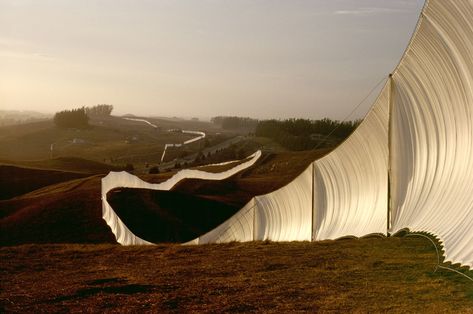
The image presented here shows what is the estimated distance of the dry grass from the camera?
37.0 ft

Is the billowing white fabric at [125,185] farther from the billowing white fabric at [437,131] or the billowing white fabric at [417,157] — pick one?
the billowing white fabric at [437,131]

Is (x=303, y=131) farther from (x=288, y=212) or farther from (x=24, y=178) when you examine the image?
(x=288, y=212)

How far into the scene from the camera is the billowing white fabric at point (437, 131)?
10547 millimetres

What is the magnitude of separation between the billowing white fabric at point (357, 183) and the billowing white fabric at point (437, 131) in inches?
24.7

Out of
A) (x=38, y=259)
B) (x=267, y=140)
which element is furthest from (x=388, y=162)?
(x=267, y=140)

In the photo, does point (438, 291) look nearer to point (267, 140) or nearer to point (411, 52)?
point (411, 52)

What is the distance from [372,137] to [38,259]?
1488cm

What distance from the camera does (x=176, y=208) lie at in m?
50.4

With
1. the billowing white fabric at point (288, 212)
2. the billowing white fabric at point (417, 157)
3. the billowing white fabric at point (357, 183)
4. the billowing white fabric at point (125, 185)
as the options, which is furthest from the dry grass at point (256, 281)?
the billowing white fabric at point (125, 185)

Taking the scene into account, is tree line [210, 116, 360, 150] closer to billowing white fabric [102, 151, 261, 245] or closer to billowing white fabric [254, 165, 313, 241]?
billowing white fabric [102, 151, 261, 245]

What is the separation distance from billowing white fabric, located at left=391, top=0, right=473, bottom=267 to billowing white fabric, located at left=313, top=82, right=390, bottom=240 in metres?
0.63

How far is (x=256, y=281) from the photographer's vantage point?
1399 cm

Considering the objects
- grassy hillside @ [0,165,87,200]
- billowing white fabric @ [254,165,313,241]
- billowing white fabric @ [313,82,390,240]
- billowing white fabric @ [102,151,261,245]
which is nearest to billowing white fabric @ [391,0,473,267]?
billowing white fabric @ [313,82,390,240]

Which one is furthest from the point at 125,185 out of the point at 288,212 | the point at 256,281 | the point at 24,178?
the point at 256,281
